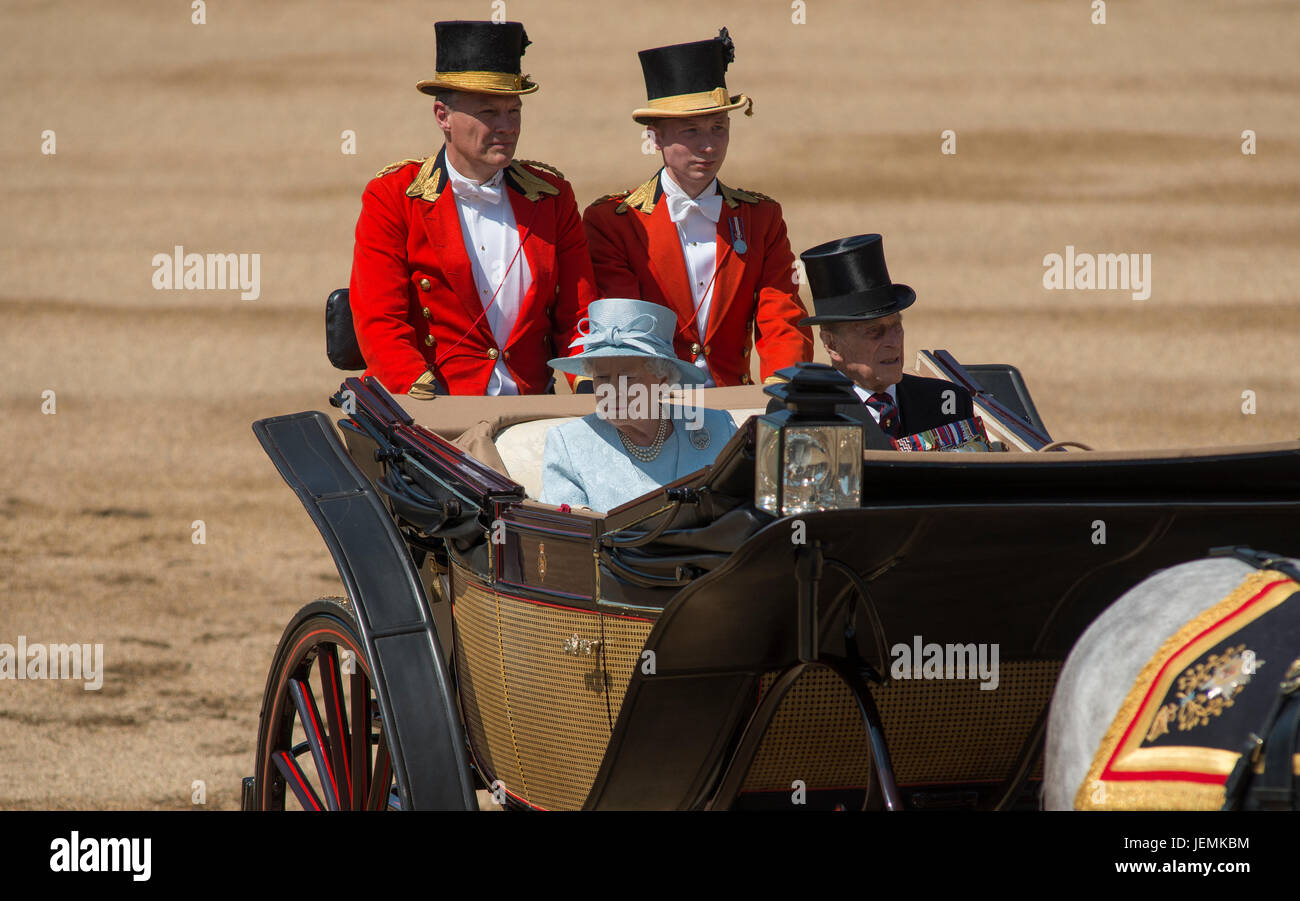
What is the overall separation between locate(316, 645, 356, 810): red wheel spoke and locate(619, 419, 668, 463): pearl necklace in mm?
736

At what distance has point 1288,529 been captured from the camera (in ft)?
7.06

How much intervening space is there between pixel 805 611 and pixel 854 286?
1172 millimetres

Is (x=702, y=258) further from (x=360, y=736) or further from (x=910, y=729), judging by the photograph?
(x=910, y=729)

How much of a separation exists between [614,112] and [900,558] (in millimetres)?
11984

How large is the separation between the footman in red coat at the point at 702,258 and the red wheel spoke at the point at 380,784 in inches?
56.3

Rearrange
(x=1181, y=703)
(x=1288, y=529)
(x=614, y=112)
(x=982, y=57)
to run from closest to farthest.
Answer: (x=1181, y=703)
(x=1288, y=529)
(x=614, y=112)
(x=982, y=57)

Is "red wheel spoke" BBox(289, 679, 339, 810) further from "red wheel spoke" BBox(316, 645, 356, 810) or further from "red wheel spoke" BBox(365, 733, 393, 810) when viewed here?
"red wheel spoke" BBox(365, 733, 393, 810)

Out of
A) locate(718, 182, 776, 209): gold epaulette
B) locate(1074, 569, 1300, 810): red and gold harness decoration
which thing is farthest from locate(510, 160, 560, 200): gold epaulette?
locate(1074, 569, 1300, 810): red and gold harness decoration

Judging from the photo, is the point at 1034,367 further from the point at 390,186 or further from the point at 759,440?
the point at 759,440

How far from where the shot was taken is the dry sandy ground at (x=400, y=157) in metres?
7.82

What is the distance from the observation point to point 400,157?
40.3 feet

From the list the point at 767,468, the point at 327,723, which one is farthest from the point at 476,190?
the point at 767,468

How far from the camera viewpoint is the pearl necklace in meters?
2.92

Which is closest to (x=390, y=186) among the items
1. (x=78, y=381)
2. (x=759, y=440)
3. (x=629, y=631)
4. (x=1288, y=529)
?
(x=629, y=631)
